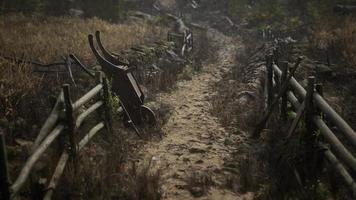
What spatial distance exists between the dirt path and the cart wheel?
0.32 meters

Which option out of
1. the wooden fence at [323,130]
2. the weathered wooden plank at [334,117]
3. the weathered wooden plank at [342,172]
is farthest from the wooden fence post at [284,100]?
the weathered wooden plank at [342,172]

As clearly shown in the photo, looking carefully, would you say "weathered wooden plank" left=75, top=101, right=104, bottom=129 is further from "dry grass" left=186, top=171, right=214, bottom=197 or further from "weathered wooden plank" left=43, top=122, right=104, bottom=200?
"dry grass" left=186, top=171, right=214, bottom=197

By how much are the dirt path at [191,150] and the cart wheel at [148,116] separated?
1.04 feet

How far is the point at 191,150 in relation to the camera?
22.4 ft

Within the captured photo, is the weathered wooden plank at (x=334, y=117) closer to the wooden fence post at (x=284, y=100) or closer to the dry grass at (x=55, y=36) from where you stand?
the wooden fence post at (x=284, y=100)

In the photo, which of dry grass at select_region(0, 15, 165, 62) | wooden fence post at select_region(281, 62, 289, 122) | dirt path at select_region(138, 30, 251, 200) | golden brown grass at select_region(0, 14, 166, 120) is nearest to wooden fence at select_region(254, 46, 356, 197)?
wooden fence post at select_region(281, 62, 289, 122)

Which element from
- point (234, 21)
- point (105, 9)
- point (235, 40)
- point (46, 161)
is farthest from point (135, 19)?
point (46, 161)

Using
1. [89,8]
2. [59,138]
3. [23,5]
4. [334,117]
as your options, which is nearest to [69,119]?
[59,138]

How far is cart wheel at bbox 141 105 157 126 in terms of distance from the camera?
776cm

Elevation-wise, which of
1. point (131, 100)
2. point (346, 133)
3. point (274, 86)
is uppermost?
point (346, 133)

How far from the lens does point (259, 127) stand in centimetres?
697

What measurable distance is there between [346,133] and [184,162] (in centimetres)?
293

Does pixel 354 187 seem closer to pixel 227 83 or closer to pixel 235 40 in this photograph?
pixel 227 83

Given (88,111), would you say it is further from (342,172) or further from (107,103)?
(342,172)
